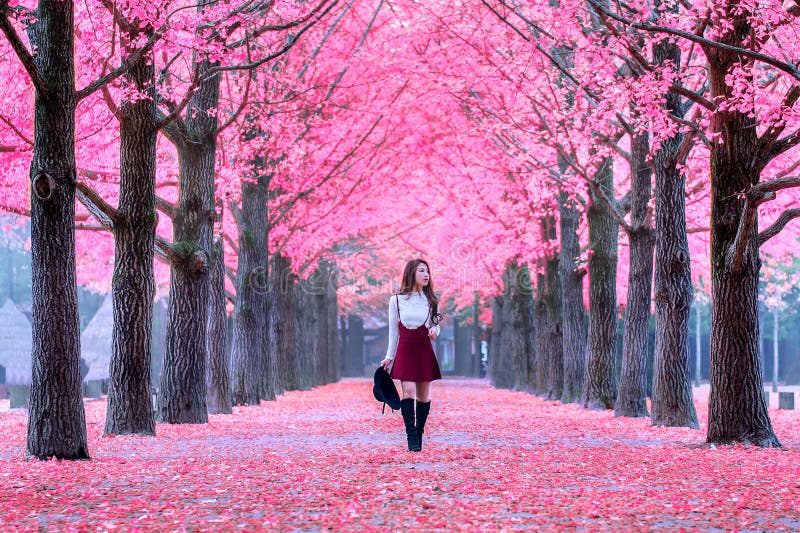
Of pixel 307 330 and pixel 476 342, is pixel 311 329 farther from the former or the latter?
pixel 476 342

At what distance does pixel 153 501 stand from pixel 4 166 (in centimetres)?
1121

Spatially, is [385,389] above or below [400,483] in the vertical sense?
above

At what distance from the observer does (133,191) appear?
12977 millimetres

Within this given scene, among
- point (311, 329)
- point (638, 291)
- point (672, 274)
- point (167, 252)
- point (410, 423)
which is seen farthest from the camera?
point (311, 329)

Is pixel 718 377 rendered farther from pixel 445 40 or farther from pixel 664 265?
pixel 445 40

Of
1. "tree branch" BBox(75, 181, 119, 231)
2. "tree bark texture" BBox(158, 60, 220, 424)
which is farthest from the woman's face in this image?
"tree bark texture" BBox(158, 60, 220, 424)

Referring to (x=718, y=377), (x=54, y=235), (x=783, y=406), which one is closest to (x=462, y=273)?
(x=783, y=406)

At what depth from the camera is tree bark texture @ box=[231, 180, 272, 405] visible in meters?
23.1

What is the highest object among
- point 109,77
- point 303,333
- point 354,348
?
point 109,77

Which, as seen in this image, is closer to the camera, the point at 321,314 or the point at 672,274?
the point at 672,274

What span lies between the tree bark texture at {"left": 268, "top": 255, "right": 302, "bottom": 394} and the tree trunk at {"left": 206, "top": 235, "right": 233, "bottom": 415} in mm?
6481

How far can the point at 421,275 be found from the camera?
1062 centimetres

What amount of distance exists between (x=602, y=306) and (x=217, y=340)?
8.09 meters

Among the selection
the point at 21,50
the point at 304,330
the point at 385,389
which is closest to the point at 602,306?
the point at 385,389
